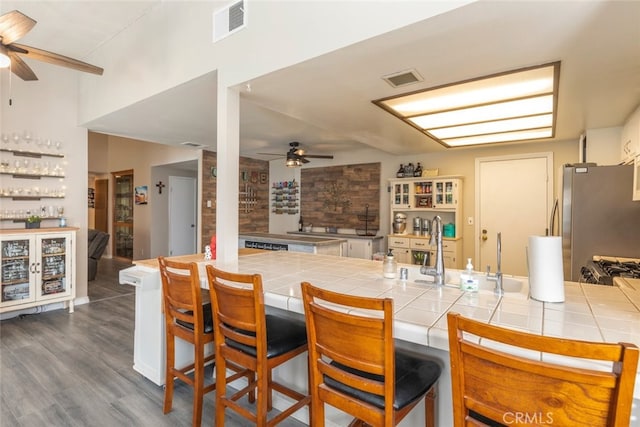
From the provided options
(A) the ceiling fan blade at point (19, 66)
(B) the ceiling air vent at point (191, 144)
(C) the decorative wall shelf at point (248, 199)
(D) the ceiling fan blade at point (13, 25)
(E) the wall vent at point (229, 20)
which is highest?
(E) the wall vent at point (229, 20)

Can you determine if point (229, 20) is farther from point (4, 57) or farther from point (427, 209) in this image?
point (427, 209)

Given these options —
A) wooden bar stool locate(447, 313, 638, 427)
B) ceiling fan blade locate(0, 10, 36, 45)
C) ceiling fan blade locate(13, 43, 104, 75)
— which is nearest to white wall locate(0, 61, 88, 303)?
ceiling fan blade locate(13, 43, 104, 75)

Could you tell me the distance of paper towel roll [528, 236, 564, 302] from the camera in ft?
4.65

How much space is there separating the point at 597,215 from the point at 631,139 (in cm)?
72

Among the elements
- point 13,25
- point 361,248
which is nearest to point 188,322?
point 13,25

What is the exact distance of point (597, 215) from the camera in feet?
9.57

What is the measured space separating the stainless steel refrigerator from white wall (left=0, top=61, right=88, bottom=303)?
568 centimetres

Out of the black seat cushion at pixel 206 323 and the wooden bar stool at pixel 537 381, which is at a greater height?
the wooden bar stool at pixel 537 381

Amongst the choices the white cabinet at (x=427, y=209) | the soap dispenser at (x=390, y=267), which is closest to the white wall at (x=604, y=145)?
the white cabinet at (x=427, y=209)

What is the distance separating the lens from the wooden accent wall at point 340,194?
5.88 m

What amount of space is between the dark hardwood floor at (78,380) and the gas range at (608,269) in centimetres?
225

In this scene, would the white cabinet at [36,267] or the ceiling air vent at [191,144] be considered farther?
the ceiling air vent at [191,144]

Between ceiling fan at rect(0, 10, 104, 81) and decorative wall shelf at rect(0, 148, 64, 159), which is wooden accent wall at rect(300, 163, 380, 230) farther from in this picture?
ceiling fan at rect(0, 10, 104, 81)

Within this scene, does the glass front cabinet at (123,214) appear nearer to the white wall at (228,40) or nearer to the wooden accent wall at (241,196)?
the wooden accent wall at (241,196)
